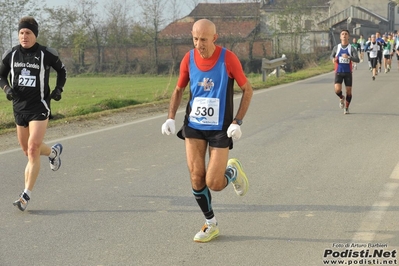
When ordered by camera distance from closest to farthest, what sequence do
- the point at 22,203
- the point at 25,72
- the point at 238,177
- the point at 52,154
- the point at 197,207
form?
the point at 238,177 < the point at 22,203 < the point at 197,207 < the point at 25,72 < the point at 52,154

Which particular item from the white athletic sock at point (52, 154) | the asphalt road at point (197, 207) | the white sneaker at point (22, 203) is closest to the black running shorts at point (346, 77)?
the asphalt road at point (197, 207)

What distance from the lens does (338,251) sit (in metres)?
5.41

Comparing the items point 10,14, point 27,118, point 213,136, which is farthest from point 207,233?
point 10,14

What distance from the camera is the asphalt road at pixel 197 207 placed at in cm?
548

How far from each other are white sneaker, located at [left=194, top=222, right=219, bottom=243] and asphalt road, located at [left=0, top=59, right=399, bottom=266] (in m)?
0.05

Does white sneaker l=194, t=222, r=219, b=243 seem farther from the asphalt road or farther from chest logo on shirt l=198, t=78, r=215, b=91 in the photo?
chest logo on shirt l=198, t=78, r=215, b=91

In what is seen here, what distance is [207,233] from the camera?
5.80 m

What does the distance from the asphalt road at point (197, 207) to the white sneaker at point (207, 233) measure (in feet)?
0.16

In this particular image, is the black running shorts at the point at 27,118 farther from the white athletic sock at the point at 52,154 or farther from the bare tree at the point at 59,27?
the bare tree at the point at 59,27

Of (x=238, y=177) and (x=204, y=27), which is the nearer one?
(x=204, y=27)

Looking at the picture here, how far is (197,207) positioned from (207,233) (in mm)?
1133

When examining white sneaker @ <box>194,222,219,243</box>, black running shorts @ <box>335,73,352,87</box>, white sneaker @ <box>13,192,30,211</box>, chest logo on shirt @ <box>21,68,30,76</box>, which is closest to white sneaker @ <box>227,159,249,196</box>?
white sneaker @ <box>194,222,219,243</box>

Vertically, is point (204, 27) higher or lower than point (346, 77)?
higher

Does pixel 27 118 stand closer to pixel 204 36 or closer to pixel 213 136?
pixel 213 136
